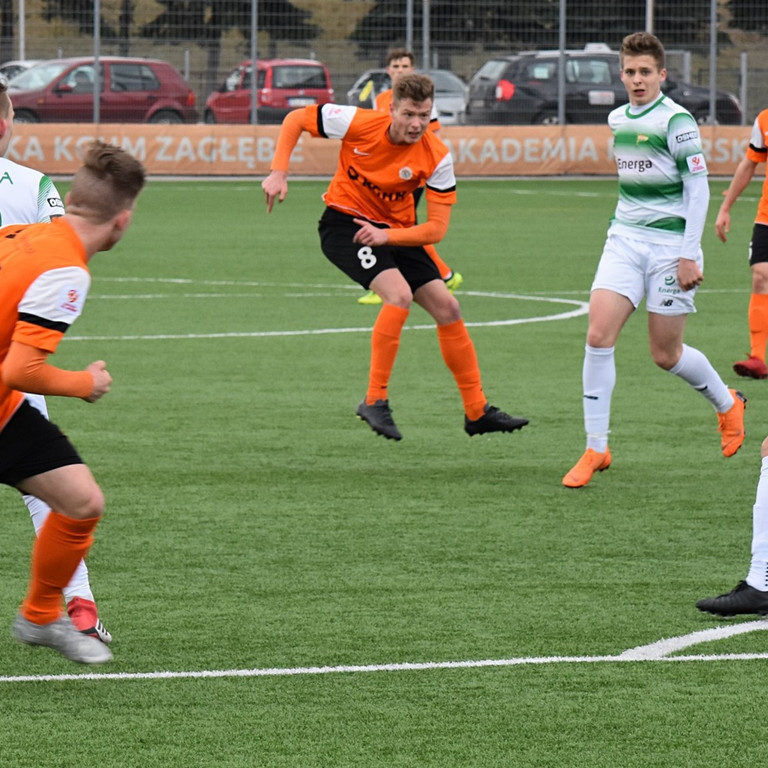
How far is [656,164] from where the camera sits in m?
7.93

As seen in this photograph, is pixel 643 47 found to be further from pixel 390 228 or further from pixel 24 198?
pixel 24 198

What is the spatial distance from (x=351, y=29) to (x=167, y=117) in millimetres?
3974

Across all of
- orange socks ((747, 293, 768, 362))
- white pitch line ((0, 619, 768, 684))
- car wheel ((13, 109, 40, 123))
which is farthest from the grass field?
car wheel ((13, 109, 40, 123))

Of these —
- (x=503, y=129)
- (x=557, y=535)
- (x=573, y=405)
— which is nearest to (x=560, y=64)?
(x=503, y=129)

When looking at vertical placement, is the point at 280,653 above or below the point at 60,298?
below

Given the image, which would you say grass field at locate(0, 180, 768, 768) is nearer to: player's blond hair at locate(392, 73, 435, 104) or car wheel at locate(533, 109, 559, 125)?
player's blond hair at locate(392, 73, 435, 104)

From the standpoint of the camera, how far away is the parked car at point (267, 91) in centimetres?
3108

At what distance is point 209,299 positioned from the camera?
1506 cm

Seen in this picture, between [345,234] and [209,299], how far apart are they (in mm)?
5937

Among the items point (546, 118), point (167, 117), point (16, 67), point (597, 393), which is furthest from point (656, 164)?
point (16, 67)

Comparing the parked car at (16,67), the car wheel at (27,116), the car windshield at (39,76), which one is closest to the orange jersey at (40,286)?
the car windshield at (39,76)

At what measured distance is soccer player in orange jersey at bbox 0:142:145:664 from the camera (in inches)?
180

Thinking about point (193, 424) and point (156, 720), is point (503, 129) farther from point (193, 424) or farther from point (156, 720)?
point (156, 720)

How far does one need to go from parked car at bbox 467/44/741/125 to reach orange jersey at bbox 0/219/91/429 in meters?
27.5
